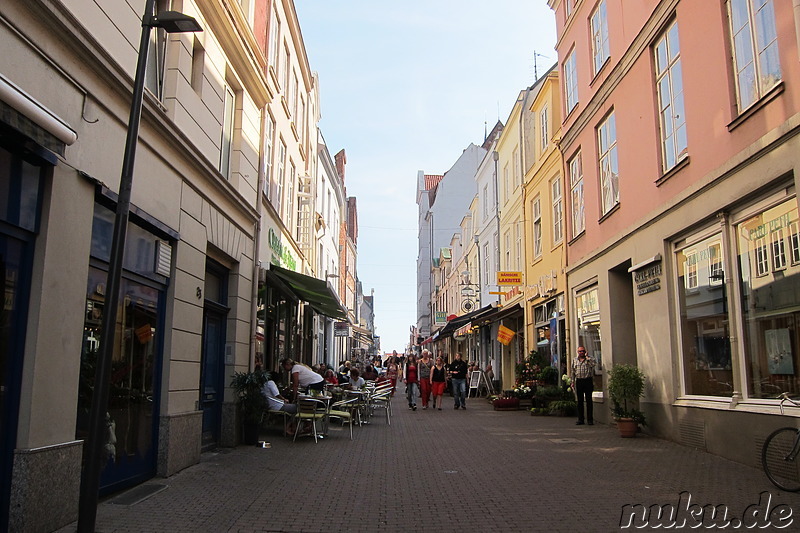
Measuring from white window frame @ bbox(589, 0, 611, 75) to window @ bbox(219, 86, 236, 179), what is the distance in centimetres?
823

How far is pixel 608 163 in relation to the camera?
14688 millimetres

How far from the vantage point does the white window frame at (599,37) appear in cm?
1487

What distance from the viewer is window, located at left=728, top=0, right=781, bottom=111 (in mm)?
8047

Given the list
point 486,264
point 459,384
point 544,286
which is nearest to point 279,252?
point 459,384

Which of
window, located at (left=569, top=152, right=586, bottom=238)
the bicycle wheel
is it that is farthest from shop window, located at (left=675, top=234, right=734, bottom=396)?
window, located at (left=569, top=152, right=586, bottom=238)

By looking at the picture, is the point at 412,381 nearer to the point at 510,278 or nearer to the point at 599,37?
the point at 510,278

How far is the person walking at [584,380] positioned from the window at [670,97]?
4.52 m

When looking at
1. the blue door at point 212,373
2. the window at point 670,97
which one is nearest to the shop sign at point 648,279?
the window at point 670,97

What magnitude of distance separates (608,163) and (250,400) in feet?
30.5

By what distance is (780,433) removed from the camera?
7.16 m

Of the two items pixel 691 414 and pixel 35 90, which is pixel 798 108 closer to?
pixel 691 414

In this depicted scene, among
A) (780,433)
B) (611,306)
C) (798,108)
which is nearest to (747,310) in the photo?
(780,433)

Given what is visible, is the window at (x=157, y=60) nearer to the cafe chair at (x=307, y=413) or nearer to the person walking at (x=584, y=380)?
the cafe chair at (x=307, y=413)

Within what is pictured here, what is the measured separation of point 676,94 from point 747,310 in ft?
13.5
